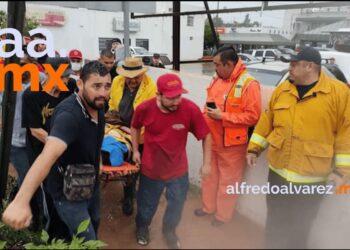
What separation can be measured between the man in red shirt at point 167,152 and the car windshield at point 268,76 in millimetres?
913

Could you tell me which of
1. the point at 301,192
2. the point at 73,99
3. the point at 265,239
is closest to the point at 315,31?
the point at 301,192

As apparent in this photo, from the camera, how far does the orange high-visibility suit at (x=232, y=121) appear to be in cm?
207

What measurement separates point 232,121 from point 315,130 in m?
0.58

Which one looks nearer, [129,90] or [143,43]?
[129,90]

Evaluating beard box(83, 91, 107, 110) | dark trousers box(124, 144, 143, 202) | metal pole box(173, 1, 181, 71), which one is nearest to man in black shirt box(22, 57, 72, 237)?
dark trousers box(124, 144, 143, 202)

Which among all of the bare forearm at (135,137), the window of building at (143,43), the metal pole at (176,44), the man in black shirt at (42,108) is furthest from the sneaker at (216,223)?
the window of building at (143,43)

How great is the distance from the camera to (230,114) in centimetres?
208

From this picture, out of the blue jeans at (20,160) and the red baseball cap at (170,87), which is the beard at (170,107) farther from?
the blue jeans at (20,160)

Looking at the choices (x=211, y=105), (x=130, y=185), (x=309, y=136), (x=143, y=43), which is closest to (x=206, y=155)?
(x=211, y=105)

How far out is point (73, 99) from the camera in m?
1.56

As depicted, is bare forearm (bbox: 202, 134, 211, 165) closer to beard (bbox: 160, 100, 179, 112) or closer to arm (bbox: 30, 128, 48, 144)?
beard (bbox: 160, 100, 179, 112)

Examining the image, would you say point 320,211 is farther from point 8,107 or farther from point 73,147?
point 8,107

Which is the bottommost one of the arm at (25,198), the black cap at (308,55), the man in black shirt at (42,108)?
the arm at (25,198)

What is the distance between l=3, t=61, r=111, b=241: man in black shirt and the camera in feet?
4.19
